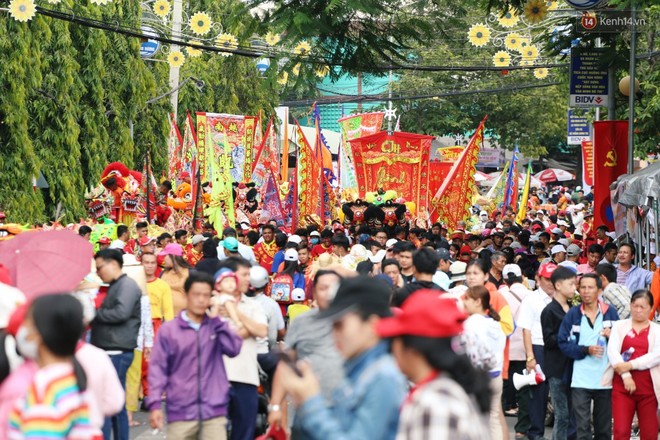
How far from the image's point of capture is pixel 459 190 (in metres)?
24.1

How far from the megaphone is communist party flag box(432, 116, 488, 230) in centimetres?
1279

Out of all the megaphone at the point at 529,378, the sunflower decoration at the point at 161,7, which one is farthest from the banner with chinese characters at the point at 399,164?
the megaphone at the point at 529,378

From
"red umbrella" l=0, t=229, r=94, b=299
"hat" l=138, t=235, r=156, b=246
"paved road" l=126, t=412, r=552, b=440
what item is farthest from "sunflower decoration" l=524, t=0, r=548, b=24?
"red umbrella" l=0, t=229, r=94, b=299

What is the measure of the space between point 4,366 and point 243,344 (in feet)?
7.53

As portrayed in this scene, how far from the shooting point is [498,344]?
941cm

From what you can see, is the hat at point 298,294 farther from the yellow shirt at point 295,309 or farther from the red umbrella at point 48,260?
the red umbrella at point 48,260

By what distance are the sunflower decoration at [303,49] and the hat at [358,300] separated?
9.42 metres

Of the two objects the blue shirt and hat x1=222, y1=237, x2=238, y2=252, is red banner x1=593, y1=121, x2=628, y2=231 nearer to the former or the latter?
hat x1=222, y1=237, x2=238, y2=252

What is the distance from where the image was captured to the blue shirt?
4785mm

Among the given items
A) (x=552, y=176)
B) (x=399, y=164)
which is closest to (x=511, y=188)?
(x=399, y=164)

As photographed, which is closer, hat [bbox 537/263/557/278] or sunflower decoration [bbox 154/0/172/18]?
hat [bbox 537/263/557/278]

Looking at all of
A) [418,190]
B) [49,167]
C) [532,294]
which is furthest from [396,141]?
[532,294]

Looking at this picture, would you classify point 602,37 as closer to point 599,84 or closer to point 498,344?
point 599,84

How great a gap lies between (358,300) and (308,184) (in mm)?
17066
